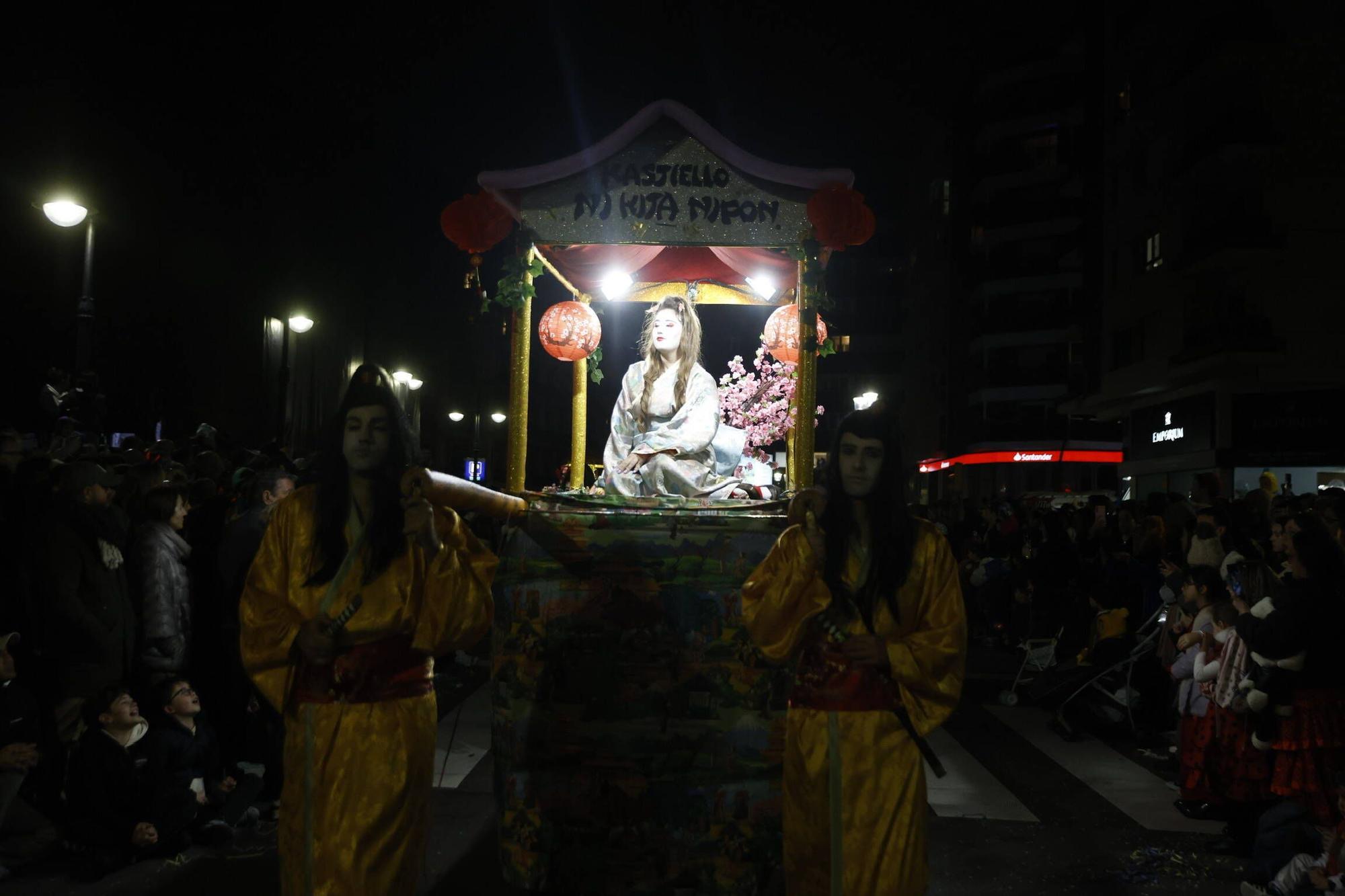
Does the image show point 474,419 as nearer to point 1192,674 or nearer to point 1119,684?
point 1119,684

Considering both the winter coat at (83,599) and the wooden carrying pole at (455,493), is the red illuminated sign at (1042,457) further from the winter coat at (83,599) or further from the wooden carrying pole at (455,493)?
the wooden carrying pole at (455,493)

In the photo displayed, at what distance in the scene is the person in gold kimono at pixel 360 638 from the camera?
11.3ft

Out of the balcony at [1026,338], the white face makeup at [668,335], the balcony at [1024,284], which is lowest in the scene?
the white face makeup at [668,335]

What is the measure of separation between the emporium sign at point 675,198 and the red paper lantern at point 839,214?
14cm

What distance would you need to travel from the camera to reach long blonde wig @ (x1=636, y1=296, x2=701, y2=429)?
616 cm

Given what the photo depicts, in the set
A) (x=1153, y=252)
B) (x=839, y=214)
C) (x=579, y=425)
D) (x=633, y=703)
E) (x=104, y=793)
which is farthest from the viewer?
(x=1153, y=252)

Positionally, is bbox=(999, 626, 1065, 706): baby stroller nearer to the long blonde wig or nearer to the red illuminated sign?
the long blonde wig

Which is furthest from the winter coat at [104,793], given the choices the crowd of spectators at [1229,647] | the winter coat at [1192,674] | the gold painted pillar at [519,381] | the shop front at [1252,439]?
the shop front at [1252,439]

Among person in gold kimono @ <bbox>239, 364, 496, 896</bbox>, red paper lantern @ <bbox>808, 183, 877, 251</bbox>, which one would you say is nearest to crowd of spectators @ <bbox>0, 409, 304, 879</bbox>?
person in gold kimono @ <bbox>239, 364, 496, 896</bbox>

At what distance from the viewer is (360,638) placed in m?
3.54

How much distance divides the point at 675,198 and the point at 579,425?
2284 mm

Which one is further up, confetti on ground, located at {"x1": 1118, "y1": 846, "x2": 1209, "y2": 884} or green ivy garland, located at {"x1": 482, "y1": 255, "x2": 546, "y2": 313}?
green ivy garland, located at {"x1": 482, "y1": 255, "x2": 546, "y2": 313}

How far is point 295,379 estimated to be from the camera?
80.0ft

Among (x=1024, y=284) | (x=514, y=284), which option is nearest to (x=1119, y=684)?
(x=514, y=284)
